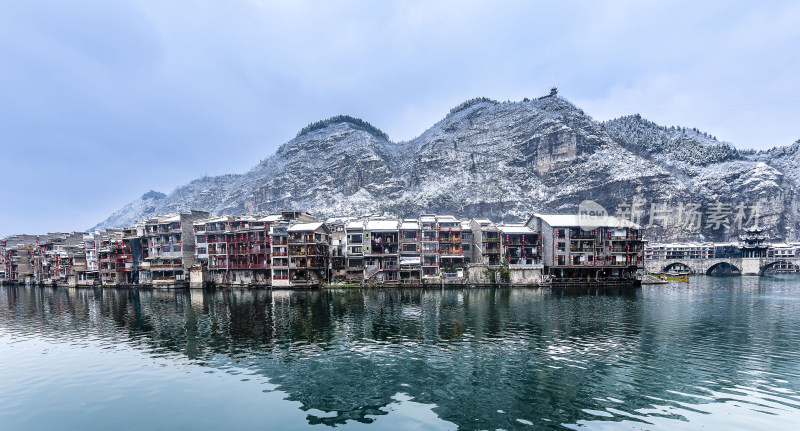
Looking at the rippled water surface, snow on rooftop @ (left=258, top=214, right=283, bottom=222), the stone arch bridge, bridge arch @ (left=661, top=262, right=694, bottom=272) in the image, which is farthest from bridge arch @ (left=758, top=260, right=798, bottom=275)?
snow on rooftop @ (left=258, top=214, right=283, bottom=222)

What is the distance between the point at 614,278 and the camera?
319ft

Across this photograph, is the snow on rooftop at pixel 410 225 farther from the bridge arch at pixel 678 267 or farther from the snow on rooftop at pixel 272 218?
the bridge arch at pixel 678 267

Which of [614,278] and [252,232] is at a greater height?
[252,232]

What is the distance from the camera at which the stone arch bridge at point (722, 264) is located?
149000 millimetres

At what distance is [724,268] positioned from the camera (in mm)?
166250

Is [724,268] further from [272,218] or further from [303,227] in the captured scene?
[272,218]

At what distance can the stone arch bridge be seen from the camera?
149000 mm

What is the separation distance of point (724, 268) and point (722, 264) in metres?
7.81

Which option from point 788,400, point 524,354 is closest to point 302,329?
point 524,354

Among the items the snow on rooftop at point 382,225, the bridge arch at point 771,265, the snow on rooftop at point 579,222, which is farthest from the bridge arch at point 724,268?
the snow on rooftop at point 382,225

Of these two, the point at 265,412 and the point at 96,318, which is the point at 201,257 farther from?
the point at 265,412

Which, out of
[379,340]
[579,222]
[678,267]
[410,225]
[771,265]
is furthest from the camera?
[678,267]

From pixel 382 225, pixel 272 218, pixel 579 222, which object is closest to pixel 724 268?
pixel 579 222

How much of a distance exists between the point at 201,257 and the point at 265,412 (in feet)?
318
